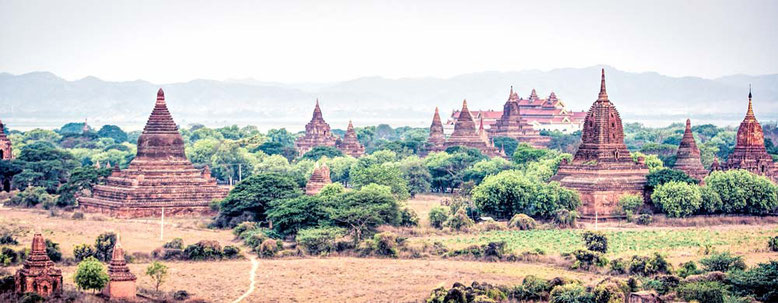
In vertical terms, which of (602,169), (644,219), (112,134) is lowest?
(644,219)

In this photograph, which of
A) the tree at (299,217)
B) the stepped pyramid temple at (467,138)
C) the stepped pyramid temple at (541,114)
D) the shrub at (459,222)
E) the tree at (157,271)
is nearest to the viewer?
the tree at (157,271)

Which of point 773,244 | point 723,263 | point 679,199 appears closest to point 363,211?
point 679,199

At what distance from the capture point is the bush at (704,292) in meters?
44.0

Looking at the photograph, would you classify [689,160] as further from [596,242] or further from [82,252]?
[82,252]

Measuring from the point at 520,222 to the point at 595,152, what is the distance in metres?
9.39

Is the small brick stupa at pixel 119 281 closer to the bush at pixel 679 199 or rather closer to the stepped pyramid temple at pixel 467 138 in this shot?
the bush at pixel 679 199

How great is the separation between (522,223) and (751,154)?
992 inches

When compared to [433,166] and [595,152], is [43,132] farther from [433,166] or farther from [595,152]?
[595,152]

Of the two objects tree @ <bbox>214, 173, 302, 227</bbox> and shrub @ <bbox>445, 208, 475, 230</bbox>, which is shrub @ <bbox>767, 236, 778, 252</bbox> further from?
tree @ <bbox>214, 173, 302, 227</bbox>

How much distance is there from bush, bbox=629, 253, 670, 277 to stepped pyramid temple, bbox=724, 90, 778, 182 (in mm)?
35245

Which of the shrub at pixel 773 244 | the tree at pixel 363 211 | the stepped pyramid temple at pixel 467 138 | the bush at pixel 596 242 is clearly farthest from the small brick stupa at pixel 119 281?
the stepped pyramid temple at pixel 467 138

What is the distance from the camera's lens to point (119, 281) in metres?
45.4

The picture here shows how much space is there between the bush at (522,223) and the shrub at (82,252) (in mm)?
22342

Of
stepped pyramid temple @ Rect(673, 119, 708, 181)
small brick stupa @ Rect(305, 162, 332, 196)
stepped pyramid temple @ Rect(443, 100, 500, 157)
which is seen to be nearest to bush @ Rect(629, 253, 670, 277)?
small brick stupa @ Rect(305, 162, 332, 196)
